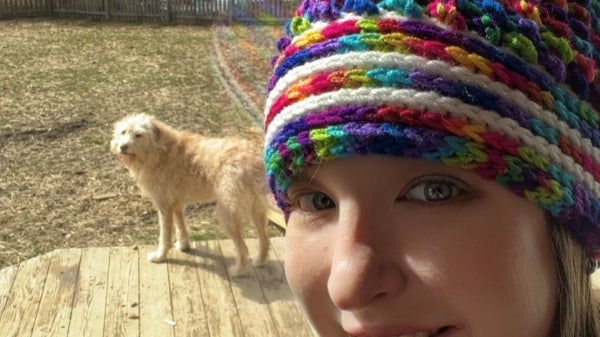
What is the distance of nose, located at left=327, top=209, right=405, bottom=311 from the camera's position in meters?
0.89

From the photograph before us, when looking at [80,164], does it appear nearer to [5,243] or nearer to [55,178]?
[55,178]

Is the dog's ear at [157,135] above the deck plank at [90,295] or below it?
above

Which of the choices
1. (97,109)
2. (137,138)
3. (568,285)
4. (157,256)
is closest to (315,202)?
(568,285)

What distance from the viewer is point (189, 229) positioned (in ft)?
16.1

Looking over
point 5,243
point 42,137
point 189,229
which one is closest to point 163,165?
point 189,229

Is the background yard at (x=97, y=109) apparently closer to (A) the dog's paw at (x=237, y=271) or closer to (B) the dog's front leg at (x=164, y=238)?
(B) the dog's front leg at (x=164, y=238)

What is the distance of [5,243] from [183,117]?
2737mm

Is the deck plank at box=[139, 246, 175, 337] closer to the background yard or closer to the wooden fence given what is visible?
the background yard

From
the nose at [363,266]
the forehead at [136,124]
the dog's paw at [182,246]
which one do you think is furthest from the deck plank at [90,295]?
the nose at [363,266]

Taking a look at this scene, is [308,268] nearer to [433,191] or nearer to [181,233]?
[433,191]

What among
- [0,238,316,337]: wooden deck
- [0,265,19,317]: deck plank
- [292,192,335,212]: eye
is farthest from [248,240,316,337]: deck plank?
[292,192,335,212]: eye

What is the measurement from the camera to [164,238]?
4309 millimetres

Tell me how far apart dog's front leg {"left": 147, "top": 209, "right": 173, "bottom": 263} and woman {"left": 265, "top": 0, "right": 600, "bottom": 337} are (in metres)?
3.25

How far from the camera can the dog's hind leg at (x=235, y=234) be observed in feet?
13.2
